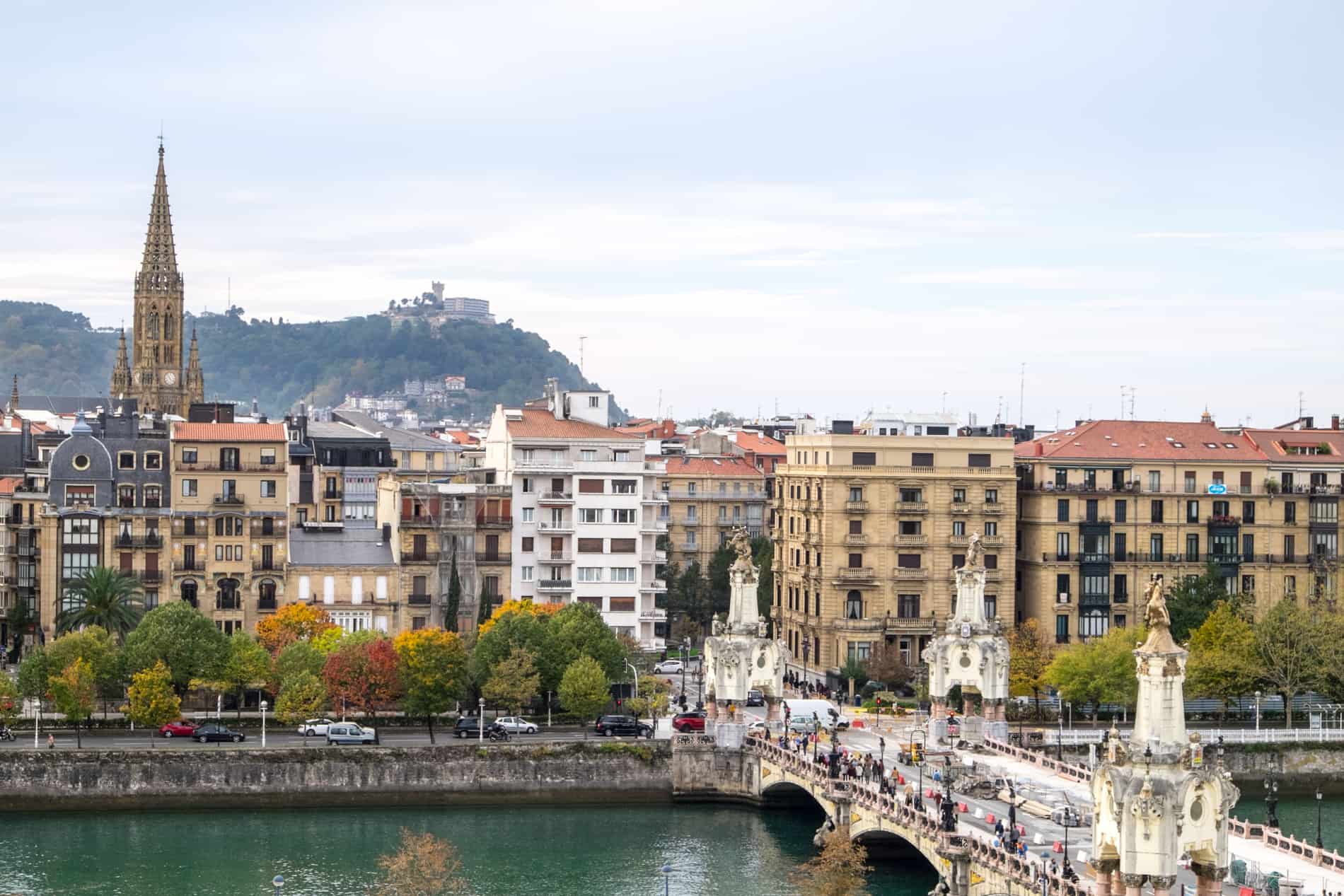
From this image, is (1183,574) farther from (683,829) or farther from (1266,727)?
(683,829)

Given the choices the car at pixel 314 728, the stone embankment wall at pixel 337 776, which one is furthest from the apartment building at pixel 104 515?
the stone embankment wall at pixel 337 776

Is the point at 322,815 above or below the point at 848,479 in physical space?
below

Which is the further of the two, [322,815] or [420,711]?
[420,711]

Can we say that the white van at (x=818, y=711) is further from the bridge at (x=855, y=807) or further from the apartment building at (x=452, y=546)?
the apartment building at (x=452, y=546)

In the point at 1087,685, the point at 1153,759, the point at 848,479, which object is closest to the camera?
the point at 1153,759

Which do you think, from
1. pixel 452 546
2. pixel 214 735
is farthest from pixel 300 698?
pixel 452 546

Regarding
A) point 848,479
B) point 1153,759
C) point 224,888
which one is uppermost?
point 848,479

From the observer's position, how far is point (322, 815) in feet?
293

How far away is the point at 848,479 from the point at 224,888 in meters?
48.7

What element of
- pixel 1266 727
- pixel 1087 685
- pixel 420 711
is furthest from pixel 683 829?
pixel 1266 727

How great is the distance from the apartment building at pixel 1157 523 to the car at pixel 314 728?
39.1 metres

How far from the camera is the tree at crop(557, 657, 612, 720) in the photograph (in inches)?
3819

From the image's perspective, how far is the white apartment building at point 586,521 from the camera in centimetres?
11619

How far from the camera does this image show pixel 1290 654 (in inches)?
4035
